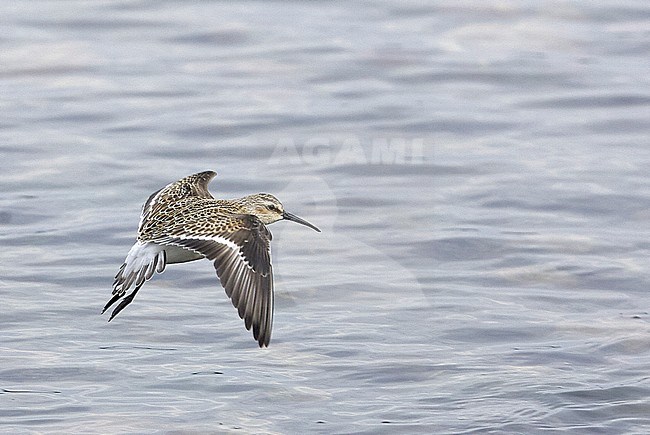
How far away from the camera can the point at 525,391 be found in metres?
8.57

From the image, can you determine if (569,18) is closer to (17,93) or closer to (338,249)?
(17,93)

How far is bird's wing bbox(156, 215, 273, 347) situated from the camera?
25.5ft

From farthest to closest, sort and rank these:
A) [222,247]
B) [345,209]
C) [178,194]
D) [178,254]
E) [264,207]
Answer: [345,209], [178,194], [264,207], [178,254], [222,247]

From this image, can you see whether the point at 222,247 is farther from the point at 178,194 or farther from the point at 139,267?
the point at 178,194

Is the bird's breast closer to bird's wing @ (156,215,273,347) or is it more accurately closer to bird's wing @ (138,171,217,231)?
bird's wing @ (156,215,273,347)

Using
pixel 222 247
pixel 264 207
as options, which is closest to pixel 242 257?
pixel 222 247

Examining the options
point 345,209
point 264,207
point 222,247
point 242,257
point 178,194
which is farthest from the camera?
point 345,209

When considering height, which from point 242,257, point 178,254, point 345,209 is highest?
point 242,257

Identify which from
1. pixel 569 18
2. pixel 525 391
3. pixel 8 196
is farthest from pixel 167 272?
pixel 569 18

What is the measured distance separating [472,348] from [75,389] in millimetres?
2480

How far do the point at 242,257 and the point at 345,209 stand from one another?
170 inches

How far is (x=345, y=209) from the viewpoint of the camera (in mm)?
12328

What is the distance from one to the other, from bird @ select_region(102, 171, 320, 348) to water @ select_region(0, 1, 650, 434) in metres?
0.69

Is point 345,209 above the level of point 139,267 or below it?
below
